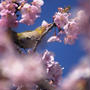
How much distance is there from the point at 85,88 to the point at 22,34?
3.17 metres

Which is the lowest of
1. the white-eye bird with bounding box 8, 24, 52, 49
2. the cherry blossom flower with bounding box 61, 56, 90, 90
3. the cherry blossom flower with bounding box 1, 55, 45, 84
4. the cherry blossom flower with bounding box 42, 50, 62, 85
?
the cherry blossom flower with bounding box 61, 56, 90, 90

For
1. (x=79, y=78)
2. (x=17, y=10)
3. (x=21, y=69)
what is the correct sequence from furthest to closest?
(x=17, y=10) → (x=21, y=69) → (x=79, y=78)

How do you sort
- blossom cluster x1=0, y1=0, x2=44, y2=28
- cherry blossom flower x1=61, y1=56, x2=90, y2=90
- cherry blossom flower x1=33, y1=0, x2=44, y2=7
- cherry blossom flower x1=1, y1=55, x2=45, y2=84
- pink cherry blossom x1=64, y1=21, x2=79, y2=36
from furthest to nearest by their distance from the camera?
1. cherry blossom flower x1=33, y1=0, x2=44, y2=7
2. pink cherry blossom x1=64, y1=21, x2=79, y2=36
3. blossom cluster x1=0, y1=0, x2=44, y2=28
4. cherry blossom flower x1=1, y1=55, x2=45, y2=84
5. cherry blossom flower x1=61, y1=56, x2=90, y2=90

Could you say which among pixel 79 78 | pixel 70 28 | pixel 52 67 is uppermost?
pixel 70 28

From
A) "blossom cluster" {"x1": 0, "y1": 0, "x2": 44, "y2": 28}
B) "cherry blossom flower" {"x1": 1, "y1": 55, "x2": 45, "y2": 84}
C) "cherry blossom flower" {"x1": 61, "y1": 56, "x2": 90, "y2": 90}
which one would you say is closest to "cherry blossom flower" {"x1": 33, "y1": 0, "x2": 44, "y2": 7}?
"blossom cluster" {"x1": 0, "y1": 0, "x2": 44, "y2": 28}

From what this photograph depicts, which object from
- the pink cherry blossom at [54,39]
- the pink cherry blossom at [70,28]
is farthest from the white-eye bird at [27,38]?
the pink cherry blossom at [70,28]

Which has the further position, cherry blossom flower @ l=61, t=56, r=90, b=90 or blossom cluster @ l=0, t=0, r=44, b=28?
blossom cluster @ l=0, t=0, r=44, b=28

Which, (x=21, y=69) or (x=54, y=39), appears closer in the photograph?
(x=21, y=69)

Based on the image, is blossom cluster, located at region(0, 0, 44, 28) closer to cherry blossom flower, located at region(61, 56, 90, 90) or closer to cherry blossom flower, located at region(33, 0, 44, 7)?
cherry blossom flower, located at region(33, 0, 44, 7)

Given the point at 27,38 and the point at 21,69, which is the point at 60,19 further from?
the point at 21,69

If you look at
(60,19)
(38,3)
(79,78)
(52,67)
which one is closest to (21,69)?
(79,78)

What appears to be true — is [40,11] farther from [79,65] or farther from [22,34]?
[79,65]

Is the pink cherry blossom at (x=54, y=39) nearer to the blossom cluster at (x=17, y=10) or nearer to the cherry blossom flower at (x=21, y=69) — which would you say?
the blossom cluster at (x=17, y=10)

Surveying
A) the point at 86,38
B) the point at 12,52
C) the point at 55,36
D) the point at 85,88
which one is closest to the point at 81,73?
the point at 85,88
